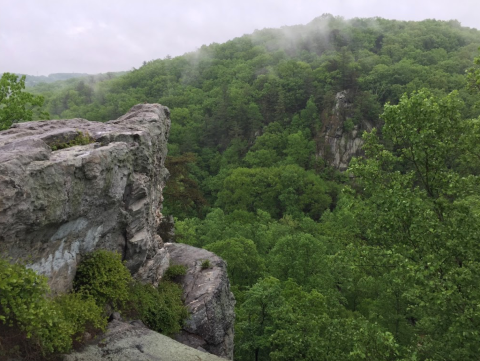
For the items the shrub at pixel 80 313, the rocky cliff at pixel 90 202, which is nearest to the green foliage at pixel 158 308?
the rocky cliff at pixel 90 202

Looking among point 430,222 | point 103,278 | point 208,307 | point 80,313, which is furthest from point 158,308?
point 430,222

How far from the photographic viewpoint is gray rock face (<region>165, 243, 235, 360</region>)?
14803 millimetres

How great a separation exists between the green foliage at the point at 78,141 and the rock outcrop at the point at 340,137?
65385mm

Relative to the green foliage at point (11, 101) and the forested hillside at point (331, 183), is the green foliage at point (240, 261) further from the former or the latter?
the green foliage at point (11, 101)

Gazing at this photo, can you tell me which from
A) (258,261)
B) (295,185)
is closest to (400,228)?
(258,261)

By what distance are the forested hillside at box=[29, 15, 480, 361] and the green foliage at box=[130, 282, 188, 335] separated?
266 inches

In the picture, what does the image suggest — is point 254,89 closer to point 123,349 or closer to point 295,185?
point 295,185

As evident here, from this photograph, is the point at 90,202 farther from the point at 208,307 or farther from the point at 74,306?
the point at 208,307

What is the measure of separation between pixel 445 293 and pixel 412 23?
17404 cm

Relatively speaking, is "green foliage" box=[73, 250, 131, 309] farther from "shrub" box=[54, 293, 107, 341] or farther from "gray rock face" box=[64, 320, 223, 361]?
"gray rock face" box=[64, 320, 223, 361]

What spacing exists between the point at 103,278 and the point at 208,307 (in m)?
5.54

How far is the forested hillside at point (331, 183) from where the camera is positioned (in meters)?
11.9

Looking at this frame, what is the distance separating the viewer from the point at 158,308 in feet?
44.8

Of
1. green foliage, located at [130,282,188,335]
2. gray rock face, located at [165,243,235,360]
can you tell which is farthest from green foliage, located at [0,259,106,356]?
gray rock face, located at [165,243,235,360]
